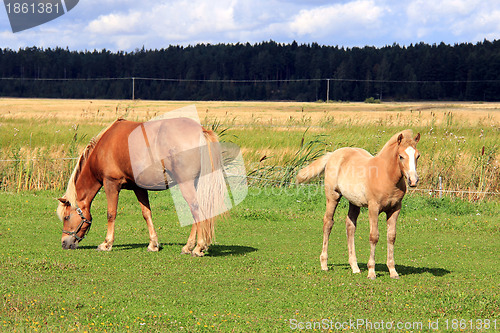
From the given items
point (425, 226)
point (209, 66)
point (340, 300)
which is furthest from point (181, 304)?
point (209, 66)

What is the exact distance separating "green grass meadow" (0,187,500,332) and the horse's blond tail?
2.63 feet

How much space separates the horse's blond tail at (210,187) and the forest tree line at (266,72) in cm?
7960

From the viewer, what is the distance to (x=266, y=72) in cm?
13200

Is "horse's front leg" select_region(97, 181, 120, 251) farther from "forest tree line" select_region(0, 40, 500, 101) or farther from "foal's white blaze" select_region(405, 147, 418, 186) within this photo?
"forest tree line" select_region(0, 40, 500, 101)

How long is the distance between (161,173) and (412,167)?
4.79 metres

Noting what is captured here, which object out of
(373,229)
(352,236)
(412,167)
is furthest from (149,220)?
(412,167)

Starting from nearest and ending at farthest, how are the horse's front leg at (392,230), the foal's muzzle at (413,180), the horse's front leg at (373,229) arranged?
1. the foal's muzzle at (413,180)
2. the horse's front leg at (373,229)
3. the horse's front leg at (392,230)

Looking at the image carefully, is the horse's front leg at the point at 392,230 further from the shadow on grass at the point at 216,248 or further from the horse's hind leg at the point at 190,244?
the horse's hind leg at the point at 190,244

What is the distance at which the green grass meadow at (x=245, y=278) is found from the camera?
7.06 metres

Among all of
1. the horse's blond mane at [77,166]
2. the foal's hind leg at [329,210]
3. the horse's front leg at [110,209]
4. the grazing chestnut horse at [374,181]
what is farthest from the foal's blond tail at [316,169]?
the horse's blond mane at [77,166]

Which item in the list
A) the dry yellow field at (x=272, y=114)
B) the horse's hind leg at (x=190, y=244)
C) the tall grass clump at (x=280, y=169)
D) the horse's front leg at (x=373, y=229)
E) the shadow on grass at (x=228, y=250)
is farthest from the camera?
the dry yellow field at (x=272, y=114)

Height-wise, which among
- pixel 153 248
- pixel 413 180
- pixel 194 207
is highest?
pixel 413 180

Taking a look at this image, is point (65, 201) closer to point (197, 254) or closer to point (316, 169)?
point (197, 254)

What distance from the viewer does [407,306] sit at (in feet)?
24.6
